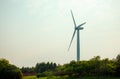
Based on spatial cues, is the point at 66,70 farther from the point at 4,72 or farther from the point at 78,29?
the point at 4,72

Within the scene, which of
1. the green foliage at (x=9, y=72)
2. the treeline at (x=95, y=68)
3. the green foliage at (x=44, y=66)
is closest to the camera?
the green foliage at (x=9, y=72)

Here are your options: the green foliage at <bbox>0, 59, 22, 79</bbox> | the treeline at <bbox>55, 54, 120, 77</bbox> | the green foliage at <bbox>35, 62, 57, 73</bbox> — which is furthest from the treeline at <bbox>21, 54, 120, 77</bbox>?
the green foliage at <bbox>35, 62, 57, 73</bbox>

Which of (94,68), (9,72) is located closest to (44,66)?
(94,68)

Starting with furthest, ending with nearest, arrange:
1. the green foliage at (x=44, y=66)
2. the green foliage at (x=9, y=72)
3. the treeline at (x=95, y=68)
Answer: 1. the green foliage at (x=44, y=66)
2. the treeline at (x=95, y=68)
3. the green foliage at (x=9, y=72)

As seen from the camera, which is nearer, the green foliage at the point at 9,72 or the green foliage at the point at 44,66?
the green foliage at the point at 9,72

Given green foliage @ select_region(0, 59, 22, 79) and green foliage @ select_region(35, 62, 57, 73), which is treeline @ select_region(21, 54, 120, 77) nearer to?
green foliage @ select_region(0, 59, 22, 79)

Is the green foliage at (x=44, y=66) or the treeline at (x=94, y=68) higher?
the green foliage at (x=44, y=66)

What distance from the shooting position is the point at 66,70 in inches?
3164

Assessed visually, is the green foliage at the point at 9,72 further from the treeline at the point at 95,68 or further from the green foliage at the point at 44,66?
the green foliage at the point at 44,66

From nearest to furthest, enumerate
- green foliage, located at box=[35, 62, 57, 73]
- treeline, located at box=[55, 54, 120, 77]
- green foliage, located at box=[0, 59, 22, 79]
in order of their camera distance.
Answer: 1. green foliage, located at box=[0, 59, 22, 79]
2. treeline, located at box=[55, 54, 120, 77]
3. green foliage, located at box=[35, 62, 57, 73]

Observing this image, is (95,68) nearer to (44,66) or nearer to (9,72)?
(9,72)

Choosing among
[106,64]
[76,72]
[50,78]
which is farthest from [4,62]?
[106,64]

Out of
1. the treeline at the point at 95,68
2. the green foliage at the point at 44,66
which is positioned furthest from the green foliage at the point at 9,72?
the green foliage at the point at 44,66

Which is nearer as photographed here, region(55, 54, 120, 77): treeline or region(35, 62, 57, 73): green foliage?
region(55, 54, 120, 77): treeline
